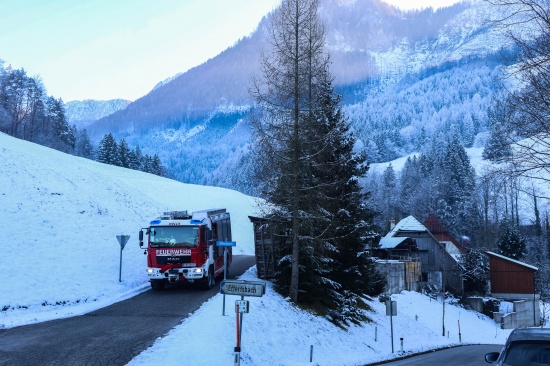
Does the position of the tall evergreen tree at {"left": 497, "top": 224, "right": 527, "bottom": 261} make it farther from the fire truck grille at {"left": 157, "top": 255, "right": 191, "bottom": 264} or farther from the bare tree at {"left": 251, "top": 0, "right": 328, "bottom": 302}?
the fire truck grille at {"left": 157, "top": 255, "right": 191, "bottom": 264}

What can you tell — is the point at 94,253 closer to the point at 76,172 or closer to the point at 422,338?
the point at 76,172

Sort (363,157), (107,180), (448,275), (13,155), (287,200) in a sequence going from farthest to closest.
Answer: (448,275)
(107,180)
(13,155)
(363,157)
(287,200)

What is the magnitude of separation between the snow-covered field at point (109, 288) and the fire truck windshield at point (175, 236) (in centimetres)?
283

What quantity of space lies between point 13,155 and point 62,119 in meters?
83.6

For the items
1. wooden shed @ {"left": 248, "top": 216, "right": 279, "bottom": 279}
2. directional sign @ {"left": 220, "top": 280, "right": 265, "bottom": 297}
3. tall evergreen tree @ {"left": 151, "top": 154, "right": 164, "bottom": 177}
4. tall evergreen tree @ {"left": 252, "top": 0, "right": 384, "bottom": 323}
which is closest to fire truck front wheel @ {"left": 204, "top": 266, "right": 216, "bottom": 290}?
wooden shed @ {"left": 248, "top": 216, "right": 279, "bottom": 279}

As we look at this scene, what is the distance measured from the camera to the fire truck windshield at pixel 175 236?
20.3 m

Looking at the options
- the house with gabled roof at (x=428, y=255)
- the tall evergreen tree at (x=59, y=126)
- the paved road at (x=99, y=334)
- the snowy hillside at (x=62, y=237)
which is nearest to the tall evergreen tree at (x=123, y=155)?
the tall evergreen tree at (x=59, y=126)

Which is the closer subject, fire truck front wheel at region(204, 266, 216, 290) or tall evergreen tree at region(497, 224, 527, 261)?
fire truck front wheel at region(204, 266, 216, 290)

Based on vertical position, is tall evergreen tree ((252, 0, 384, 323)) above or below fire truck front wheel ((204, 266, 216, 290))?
above

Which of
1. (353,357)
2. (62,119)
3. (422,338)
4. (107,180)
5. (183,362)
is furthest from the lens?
(62,119)

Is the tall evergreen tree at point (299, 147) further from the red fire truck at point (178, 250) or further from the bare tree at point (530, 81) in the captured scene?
the bare tree at point (530, 81)

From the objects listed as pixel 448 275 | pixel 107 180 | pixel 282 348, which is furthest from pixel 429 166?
pixel 282 348

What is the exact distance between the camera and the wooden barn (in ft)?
165

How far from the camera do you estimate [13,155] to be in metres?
35.2
